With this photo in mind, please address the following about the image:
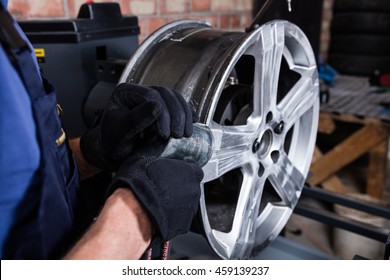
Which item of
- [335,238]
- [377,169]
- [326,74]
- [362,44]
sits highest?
[362,44]

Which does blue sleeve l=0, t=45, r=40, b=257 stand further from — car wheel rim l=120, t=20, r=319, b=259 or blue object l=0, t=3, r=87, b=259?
car wheel rim l=120, t=20, r=319, b=259

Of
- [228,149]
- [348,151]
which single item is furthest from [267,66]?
[348,151]

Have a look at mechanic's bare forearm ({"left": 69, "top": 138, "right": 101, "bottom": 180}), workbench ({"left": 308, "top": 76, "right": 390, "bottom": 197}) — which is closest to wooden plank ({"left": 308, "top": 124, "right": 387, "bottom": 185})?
workbench ({"left": 308, "top": 76, "right": 390, "bottom": 197})

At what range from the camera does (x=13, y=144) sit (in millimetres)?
490

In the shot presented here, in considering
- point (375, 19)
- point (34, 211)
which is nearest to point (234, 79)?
point (34, 211)

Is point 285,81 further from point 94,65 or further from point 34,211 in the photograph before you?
point 34,211

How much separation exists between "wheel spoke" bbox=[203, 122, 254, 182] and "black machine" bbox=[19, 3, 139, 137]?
334 mm

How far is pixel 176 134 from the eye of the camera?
2.11ft

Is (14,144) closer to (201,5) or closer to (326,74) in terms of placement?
(201,5)

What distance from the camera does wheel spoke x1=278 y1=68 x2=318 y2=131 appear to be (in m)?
1.05

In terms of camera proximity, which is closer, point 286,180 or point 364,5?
point 286,180

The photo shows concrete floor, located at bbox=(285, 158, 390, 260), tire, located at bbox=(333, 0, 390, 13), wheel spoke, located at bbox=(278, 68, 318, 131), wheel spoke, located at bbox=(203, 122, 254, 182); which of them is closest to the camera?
wheel spoke, located at bbox=(203, 122, 254, 182)

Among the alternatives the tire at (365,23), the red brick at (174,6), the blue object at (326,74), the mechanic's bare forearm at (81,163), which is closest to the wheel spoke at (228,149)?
the mechanic's bare forearm at (81,163)

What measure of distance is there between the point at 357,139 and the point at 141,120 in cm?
172
